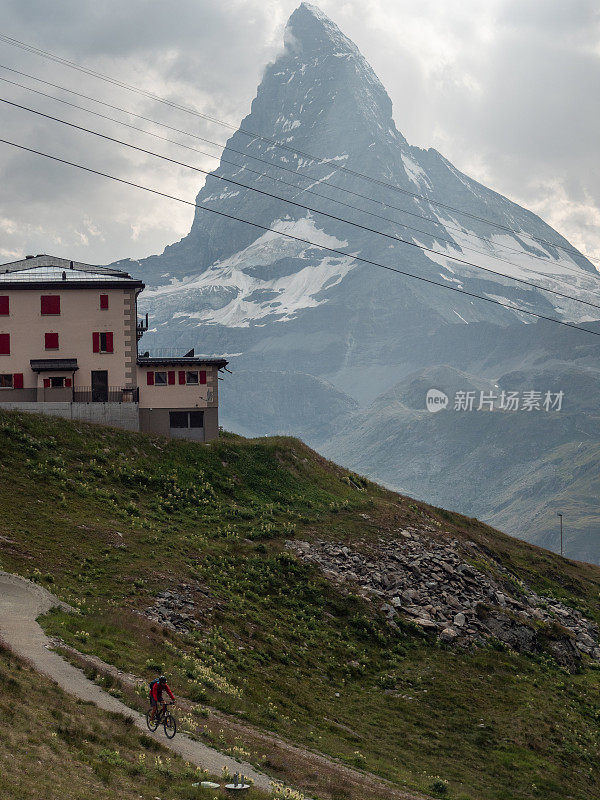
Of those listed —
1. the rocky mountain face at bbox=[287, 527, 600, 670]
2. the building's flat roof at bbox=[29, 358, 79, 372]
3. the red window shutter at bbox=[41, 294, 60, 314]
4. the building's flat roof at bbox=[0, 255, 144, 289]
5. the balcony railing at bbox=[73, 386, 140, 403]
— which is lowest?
the rocky mountain face at bbox=[287, 527, 600, 670]

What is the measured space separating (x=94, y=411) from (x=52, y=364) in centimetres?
570

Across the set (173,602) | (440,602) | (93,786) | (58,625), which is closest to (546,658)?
(440,602)

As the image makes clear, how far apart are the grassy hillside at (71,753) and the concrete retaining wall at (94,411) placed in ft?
147

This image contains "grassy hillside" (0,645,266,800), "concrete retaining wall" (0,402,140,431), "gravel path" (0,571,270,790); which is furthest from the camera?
"concrete retaining wall" (0,402,140,431)

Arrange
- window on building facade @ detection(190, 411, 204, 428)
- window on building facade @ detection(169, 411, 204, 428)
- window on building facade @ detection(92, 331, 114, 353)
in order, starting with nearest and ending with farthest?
window on building facade @ detection(92, 331, 114, 353), window on building facade @ detection(169, 411, 204, 428), window on building facade @ detection(190, 411, 204, 428)

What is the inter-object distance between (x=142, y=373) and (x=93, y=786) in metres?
55.8

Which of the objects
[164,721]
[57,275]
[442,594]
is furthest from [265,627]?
[57,275]

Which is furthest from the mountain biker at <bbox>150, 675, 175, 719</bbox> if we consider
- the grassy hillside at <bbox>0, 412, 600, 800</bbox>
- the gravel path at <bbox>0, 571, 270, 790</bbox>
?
the grassy hillside at <bbox>0, 412, 600, 800</bbox>

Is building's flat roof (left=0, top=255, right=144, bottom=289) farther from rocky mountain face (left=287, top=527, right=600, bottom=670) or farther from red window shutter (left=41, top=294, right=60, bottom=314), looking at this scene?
rocky mountain face (left=287, top=527, right=600, bottom=670)

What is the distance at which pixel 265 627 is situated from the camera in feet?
152

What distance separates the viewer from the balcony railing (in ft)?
235

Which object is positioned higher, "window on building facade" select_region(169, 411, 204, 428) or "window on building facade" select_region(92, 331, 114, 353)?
"window on building facade" select_region(92, 331, 114, 353)

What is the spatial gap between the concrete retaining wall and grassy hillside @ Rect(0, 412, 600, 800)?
3565 millimetres

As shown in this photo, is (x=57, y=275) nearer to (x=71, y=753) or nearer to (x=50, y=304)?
(x=50, y=304)
